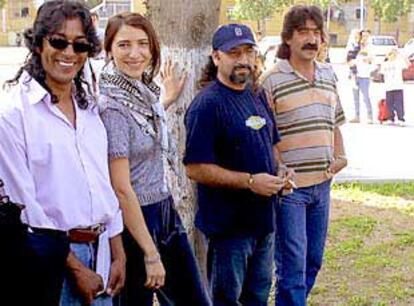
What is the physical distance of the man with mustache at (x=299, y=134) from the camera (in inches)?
177

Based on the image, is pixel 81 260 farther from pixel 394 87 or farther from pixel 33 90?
pixel 394 87

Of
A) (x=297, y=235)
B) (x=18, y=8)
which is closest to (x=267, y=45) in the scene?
(x=297, y=235)

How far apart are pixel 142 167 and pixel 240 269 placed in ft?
3.04

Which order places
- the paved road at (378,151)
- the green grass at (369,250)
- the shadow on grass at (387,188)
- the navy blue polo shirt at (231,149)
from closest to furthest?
the navy blue polo shirt at (231,149)
the green grass at (369,250)
the shadow on grass at (387,188)
the paved road at (378,151)

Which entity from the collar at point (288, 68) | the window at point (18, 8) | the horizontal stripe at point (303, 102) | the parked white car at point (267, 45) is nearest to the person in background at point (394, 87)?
the parked white car at point (267, 45)

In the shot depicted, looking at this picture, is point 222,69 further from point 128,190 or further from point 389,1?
point 389,1

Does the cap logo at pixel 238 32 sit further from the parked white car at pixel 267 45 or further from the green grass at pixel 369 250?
the green grass at pixel 369 250

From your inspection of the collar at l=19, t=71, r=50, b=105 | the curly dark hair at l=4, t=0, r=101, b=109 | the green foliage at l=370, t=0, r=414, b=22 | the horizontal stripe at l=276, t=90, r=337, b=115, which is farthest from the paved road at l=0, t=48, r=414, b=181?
the green foliage at l=370, t=0, r=414, b=22

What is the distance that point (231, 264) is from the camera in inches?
156

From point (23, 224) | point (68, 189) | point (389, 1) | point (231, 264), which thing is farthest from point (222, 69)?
point (389, 1)

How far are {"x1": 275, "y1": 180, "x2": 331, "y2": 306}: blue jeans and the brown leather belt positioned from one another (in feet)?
5.78

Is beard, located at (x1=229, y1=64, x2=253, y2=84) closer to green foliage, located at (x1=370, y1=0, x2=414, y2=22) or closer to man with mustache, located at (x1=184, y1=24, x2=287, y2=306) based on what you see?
man with mustache, located at (x1=184, y1=24, x2=287, y2=306)

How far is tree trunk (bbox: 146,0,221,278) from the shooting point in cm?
462

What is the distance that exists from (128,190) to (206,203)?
2.82 feet
